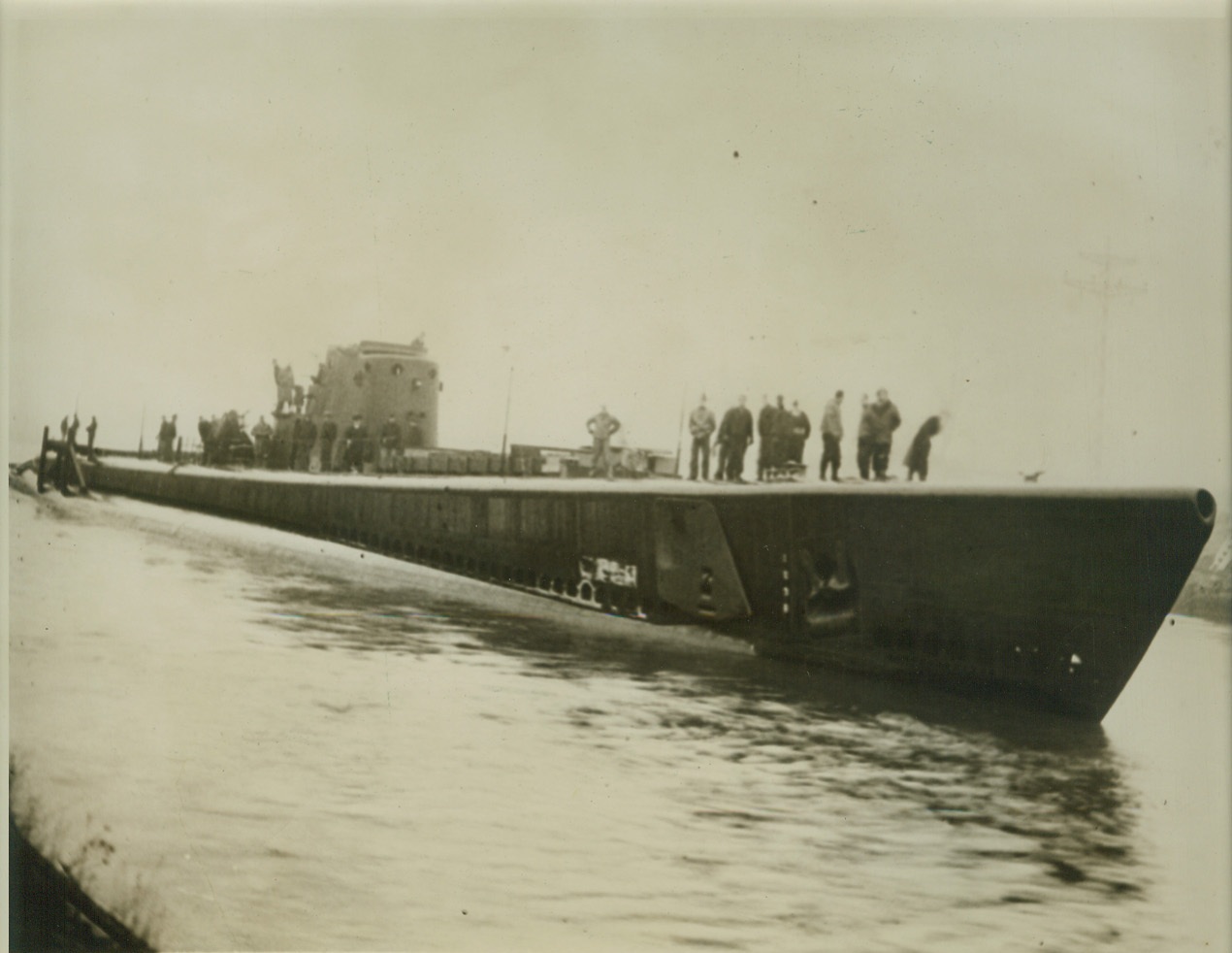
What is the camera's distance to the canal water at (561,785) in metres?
2.13


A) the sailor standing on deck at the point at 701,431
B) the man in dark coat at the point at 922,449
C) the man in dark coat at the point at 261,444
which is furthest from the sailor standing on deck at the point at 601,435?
the man in dark coat at the point at 261,444

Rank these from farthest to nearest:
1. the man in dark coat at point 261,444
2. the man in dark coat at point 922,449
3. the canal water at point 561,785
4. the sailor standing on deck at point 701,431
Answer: the man in dark coat at point 261,444, the sailor standing on deck at point 701,431, the man in dark coat at point 922,449, the canal water at point 561,785

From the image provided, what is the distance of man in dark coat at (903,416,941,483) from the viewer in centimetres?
234

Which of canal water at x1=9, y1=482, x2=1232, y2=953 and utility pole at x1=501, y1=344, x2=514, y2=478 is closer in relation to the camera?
canal water at x1=9, y1=482, x2=1232, y2=953

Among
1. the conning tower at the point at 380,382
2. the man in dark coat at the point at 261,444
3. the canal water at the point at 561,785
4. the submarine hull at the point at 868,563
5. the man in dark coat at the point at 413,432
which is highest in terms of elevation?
the conning tower at the point at 380,382

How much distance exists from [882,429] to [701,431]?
44 centimetres

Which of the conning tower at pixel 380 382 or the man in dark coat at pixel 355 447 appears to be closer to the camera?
the conning tower at pixel 380 382


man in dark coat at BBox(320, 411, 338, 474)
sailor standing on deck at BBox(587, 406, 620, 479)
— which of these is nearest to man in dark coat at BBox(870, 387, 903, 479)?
sailor standing on deck at BBox(587, 406, 620, 479)

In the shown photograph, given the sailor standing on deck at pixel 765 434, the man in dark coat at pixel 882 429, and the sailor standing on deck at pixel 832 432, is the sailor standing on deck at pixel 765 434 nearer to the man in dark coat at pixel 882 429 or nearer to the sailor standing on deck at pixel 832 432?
the sailor standing on deck at pixel 832 432

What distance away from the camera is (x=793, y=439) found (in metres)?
2.51

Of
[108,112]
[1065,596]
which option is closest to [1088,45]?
[1065,596]

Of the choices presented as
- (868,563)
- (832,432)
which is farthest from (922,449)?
(868,563)

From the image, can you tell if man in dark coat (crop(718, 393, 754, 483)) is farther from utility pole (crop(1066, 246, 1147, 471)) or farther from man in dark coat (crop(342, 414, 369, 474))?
man in dark coat (crop(342, 414, 369, 474))

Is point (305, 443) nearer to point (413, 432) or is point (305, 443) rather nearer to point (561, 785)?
point (413, 432)
